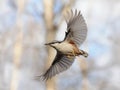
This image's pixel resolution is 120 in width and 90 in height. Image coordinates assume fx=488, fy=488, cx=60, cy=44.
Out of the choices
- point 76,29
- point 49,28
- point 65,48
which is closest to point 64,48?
point 65,48

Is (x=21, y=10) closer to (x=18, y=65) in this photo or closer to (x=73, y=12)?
(x=18, y=65)

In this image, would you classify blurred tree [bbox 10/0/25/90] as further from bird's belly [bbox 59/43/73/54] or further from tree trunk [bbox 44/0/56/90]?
bird's belly [bbox 59/43/73/54]

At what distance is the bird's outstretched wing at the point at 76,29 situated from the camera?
2629 millimetres

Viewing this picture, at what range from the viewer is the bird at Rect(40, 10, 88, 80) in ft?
8.41

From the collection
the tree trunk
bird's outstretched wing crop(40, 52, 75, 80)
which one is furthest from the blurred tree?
bird's outstretched wing crop(40, 52, 75, 80)

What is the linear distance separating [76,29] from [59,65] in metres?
0.24

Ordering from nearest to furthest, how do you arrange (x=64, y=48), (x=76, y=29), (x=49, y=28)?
(x=64, y=48) < (x=76, y=29) < (x=49, y=28)

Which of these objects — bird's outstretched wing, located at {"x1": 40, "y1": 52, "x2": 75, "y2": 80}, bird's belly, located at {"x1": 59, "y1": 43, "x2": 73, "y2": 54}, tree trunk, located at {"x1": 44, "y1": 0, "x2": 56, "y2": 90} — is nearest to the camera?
bird's belly, located at {"x1": 59, "y1": 43, "x2": 73, "y2": 54}

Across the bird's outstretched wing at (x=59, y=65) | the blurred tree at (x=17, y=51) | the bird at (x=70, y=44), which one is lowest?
the blurred tree at (x=17, y=51)

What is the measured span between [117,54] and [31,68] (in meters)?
2.95

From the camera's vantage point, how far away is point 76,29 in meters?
2.74

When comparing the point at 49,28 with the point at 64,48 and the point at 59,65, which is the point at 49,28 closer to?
the point at 59,65

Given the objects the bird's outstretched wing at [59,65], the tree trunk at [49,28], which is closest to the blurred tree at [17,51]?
the tree trunk at [49,28]

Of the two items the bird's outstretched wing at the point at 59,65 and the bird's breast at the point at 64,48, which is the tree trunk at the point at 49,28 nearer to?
the bird's outstretched wing at the point at 59,65
